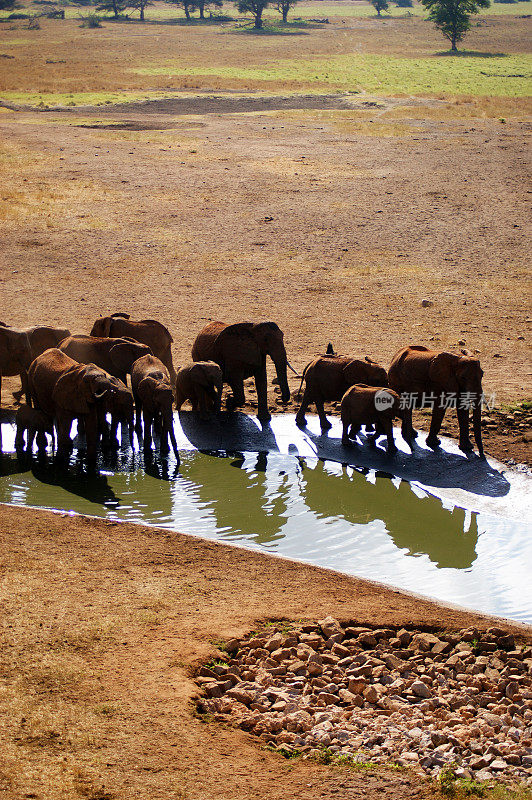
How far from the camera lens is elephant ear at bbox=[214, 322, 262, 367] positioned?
15.4 m

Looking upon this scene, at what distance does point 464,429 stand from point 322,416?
2317mm

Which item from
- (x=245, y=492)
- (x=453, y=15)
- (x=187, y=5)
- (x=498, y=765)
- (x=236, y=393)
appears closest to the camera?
(x=498, y=765)

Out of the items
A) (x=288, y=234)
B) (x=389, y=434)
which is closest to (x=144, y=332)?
(x=389, y=434)

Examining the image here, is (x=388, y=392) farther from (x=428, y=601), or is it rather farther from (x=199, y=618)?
(x=199, y=618)

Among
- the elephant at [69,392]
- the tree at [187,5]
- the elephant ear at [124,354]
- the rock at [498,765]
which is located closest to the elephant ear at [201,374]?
the elephant ear at [124,354]

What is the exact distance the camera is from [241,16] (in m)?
140

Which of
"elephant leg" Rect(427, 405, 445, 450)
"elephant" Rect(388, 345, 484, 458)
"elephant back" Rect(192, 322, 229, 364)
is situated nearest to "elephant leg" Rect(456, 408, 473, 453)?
"elephant" Rect(388, 345, 484, 458)

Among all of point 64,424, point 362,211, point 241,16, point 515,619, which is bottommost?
point 515,619

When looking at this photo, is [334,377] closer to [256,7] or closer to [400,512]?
[400,512]

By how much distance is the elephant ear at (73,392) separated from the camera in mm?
13227

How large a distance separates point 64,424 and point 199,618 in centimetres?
503

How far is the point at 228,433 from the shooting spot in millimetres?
14969

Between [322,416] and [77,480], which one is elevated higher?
[322,416]

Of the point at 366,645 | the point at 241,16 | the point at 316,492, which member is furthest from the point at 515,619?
the point at 241,16
